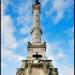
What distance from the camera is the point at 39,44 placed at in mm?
81375

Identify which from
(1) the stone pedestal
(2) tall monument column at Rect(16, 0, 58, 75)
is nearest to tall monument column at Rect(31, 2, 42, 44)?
(2) tall monument column at Rect(16, 0, 58, 75)

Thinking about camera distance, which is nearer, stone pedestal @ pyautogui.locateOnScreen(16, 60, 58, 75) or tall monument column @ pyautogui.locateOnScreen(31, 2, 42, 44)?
stone pedestal @ pyautogui.locateOnScreen(16, 60, 58, 75)

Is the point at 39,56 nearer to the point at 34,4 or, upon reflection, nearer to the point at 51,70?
the point at 51,70

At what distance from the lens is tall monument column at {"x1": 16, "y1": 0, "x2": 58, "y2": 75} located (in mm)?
70062

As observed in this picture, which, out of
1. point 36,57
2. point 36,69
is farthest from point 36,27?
point 36,69

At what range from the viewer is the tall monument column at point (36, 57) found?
7006 cm

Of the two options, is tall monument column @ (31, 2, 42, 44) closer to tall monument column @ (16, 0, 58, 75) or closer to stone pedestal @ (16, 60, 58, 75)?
tall monument column @ (16, 0, 58, 75)

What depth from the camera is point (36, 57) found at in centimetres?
7494

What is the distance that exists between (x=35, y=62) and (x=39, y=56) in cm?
722

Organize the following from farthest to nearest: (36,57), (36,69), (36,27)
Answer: (36,27) → (36,57) → (36,69)

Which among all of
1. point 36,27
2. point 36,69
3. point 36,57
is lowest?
point 36,69

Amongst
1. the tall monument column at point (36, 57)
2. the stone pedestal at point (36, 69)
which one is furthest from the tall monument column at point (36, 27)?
the stone pedestal at point (36, 69)

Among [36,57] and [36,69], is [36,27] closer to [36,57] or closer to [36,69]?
[36,57]

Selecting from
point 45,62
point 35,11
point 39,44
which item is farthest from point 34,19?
point 45,62
